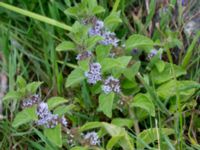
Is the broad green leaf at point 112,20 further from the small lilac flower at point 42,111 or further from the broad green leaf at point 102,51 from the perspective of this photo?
the small lilac flower at point 42,111

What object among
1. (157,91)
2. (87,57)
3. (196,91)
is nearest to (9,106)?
(87,57)

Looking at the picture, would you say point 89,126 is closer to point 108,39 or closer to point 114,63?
point 114,63

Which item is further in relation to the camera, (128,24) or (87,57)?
(128,24)

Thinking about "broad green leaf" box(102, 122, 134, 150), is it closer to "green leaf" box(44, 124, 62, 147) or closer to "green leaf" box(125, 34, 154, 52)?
"green leaf" box(44, 124, 62, 147)

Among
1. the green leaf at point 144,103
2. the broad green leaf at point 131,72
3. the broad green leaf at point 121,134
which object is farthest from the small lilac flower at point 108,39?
the broad green leaf at point 121,134

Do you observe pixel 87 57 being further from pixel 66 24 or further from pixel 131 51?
pixel 66 24

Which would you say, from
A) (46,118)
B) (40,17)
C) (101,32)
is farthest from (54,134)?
(40,17)
